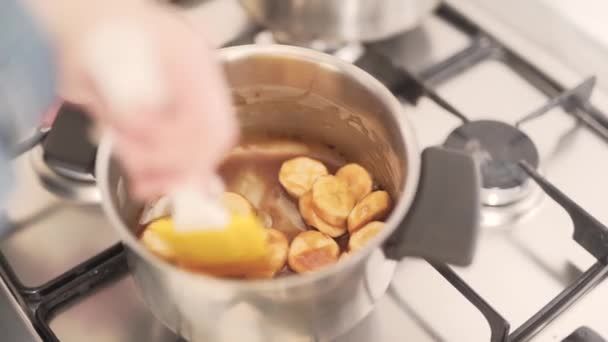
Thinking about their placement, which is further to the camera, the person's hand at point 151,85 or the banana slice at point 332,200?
the banana slice at point 332,200

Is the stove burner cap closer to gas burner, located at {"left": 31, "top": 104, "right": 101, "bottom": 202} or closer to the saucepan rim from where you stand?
the saucepan rim

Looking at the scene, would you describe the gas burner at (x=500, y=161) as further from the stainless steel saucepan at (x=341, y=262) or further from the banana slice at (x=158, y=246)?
the banana slice at (x=158, y=246)

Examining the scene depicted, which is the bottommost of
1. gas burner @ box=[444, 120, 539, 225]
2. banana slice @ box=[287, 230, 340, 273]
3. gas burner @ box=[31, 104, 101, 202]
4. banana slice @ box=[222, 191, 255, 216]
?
gas burner @ box=[31, 104, 101, 202]

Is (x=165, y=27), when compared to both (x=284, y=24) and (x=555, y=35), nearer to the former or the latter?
(x=284, y=24)

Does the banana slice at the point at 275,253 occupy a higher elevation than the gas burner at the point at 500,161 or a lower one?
lower

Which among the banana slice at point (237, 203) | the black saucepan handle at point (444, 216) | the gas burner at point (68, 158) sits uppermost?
the black saucepan handle at point (444, 216)

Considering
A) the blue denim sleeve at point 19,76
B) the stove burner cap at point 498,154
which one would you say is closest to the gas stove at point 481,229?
the stove burner cap at point 498,154

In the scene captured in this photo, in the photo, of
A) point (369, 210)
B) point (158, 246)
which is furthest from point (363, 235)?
point (158, 246)

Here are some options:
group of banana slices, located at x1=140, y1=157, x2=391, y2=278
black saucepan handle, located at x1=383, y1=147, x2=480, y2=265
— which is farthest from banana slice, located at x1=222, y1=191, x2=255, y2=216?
black saucepan handle, located at x1=383, y1=147, x2=480, y2=265
